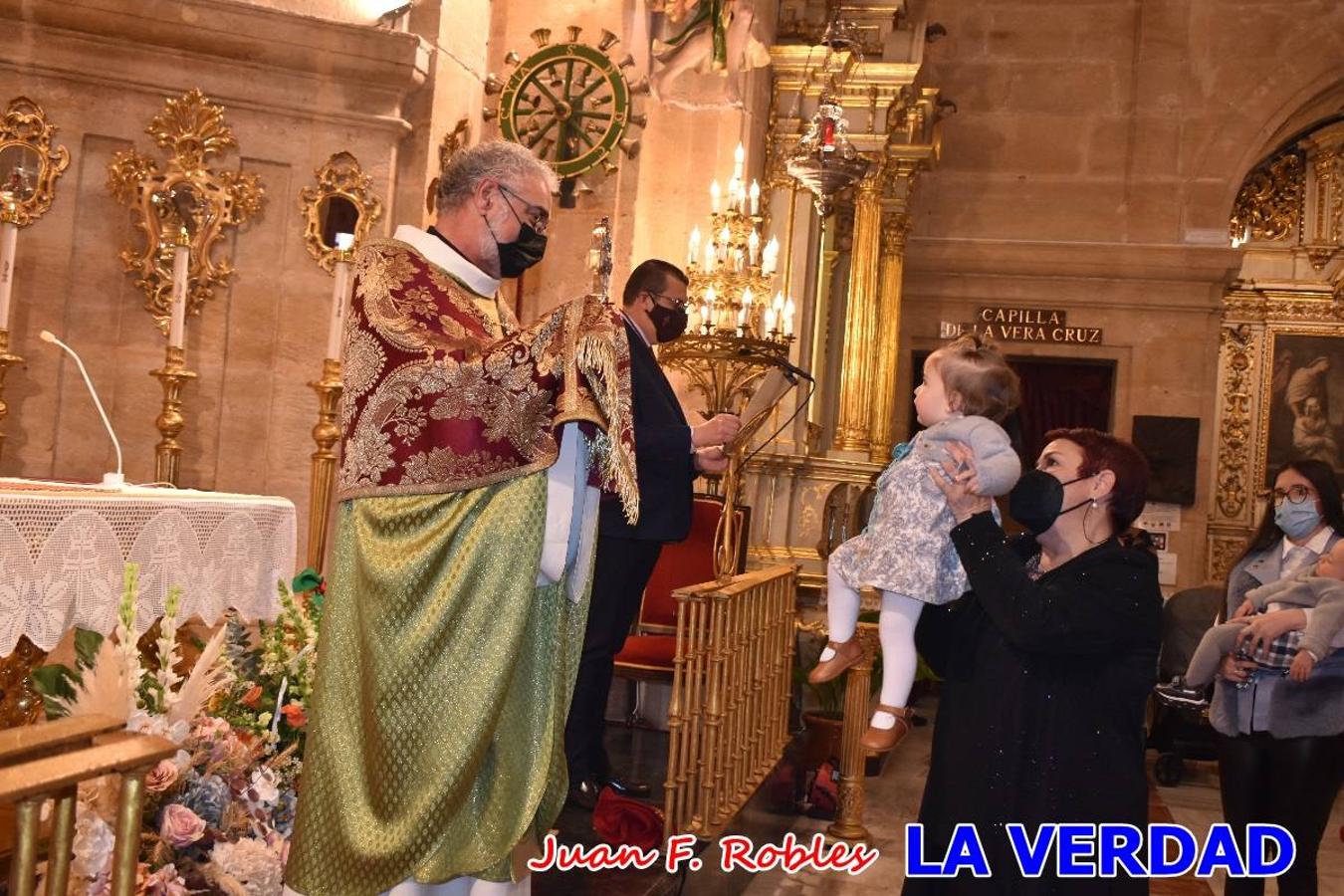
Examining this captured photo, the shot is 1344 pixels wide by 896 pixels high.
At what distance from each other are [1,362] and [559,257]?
11.0ft

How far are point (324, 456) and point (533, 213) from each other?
7.65 ft

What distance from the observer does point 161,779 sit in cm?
272

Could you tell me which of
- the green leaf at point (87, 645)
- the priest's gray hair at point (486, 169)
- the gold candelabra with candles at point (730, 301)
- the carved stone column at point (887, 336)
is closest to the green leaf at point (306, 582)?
the green leaf at point (87, 645)

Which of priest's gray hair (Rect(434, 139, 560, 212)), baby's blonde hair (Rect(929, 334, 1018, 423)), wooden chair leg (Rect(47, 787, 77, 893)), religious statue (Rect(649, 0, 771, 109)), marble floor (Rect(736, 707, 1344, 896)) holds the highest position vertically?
religious statue (Rect(649, 0, 771, 109))

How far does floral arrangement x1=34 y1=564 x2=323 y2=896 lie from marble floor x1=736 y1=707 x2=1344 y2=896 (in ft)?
4.37

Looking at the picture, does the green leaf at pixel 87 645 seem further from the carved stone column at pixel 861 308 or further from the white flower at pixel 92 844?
the carved stone column at pixel 861 308

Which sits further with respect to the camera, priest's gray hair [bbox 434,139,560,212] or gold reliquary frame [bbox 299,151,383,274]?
gold reliquary frame [bbox 299,151,383,274]

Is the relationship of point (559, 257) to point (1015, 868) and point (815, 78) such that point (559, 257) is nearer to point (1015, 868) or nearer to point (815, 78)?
point (815, 78)

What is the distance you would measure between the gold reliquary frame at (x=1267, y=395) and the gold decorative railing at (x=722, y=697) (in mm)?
8593

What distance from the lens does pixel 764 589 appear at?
4.98 m

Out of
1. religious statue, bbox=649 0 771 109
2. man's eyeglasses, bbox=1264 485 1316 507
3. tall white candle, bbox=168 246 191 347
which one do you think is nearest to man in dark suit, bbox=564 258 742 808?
tall white candle, bbox=168 246 191 347

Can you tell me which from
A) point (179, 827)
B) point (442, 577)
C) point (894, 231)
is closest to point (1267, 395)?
point (894, 231)

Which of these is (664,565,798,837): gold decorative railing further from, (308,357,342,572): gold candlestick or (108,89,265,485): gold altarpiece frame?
(108,89,265,485): gold altarpiece frame

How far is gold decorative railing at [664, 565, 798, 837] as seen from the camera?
3857mm
